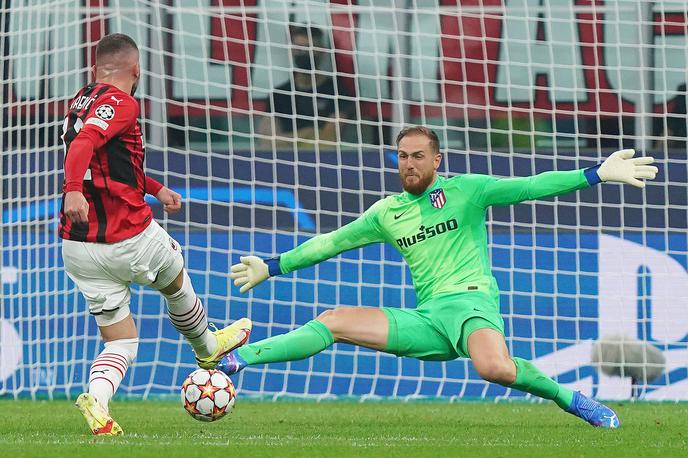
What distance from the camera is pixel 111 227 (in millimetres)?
6496

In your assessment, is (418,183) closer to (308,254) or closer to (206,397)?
(308,254)

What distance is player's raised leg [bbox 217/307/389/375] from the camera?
7211 mm

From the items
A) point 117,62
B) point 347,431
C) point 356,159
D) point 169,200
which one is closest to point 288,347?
point 347,431

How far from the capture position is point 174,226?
11094 mm

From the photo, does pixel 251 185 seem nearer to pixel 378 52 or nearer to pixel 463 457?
pixel 378 52

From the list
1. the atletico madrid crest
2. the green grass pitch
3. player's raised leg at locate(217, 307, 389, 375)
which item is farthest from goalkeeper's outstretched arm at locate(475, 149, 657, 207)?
the green grass pitch

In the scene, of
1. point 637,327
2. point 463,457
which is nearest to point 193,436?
point 463,457

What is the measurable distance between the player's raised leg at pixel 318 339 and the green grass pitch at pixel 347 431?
381 mm

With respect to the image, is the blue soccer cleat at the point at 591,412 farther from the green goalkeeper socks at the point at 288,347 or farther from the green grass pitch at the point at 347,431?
the green goalkeeper socks at the point at 288,347

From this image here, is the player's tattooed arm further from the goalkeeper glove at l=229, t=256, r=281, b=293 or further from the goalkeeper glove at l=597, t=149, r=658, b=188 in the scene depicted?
the goalkeeper glove at l=597, t=149, r=658, b=188

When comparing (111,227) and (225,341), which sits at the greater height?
(111,227)

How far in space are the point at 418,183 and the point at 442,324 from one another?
0.80m

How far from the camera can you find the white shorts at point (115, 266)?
651 cm

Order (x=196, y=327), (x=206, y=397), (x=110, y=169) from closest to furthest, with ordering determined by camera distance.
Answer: (x=110, y=169) → (x=206, y=397) → (x=196, y=327)
